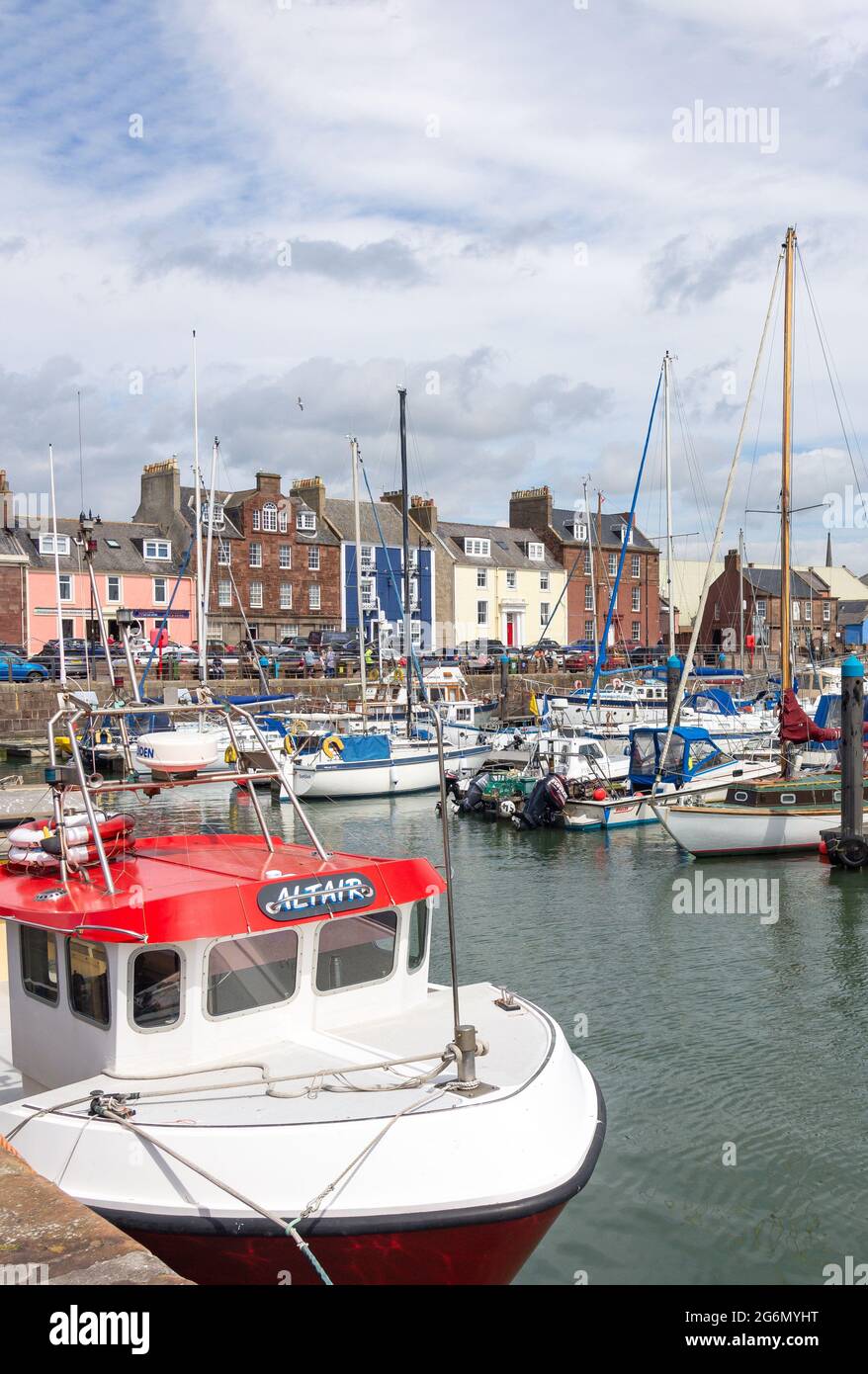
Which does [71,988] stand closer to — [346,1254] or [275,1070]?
[275,1070]

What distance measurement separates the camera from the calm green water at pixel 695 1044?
9.91 meters

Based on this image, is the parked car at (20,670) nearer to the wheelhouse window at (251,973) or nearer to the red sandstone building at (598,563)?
the red sandstone building at (598,563)

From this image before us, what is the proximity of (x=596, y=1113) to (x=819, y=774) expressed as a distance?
2296 centimetres

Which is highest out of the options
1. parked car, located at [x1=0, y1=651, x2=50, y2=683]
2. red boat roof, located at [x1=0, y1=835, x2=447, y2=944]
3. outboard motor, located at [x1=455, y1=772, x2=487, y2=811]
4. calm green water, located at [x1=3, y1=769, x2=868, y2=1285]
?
parked car, located at [x1=0, y1=651, x2=50, y2=683]

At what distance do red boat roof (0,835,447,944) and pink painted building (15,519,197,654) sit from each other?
47.9m

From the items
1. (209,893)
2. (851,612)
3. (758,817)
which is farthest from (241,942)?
(851,612)

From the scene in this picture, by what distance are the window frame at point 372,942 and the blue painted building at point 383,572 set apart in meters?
61.3

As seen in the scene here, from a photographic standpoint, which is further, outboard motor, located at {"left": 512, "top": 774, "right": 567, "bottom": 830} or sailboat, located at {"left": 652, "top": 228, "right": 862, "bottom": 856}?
outboard motor, located at {"left": 512, "top": 774, "right": 567, "bottom": 830}

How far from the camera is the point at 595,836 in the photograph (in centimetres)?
3030

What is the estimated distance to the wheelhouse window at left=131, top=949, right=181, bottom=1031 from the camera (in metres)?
8.61

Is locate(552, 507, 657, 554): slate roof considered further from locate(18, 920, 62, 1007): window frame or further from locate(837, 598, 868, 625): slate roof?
locate(18, 920, 62, 1007): window frame

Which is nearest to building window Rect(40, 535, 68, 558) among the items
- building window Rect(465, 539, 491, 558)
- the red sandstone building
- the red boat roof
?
building window Rect(465, 539, 491, 558)

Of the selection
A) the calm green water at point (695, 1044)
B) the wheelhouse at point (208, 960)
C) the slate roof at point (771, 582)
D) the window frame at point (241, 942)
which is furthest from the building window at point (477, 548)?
the window frame at point (241, 942)

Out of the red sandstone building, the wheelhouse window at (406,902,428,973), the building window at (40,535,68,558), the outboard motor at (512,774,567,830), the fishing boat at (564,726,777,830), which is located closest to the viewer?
the wheelhouse window at (406,902,428,973)
